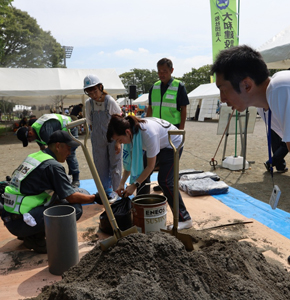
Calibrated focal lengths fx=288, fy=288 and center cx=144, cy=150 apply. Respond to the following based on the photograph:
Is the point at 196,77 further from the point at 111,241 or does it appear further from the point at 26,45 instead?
the point at 111,241

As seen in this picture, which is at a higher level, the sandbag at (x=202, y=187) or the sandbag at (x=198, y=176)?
the sandbag at (x=198, y=176)

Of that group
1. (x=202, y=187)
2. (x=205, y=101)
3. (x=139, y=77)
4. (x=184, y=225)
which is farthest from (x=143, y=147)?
(x=139, y=77)

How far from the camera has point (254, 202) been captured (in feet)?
12.7

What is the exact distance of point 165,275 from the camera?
1688 millimetres

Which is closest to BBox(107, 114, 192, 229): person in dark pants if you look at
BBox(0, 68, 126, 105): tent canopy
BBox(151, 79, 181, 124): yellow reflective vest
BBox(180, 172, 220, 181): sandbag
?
BBox(151, 79, 181, 124): yellow reflective vest

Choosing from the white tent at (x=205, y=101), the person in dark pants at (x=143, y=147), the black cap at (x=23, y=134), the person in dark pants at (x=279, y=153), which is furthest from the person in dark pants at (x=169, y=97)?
the white tent at (x=205, y=101)

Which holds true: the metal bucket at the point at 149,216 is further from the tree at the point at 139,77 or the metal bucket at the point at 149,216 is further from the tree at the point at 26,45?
the tree at the point at 139,77

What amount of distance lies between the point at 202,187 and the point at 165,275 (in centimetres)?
258

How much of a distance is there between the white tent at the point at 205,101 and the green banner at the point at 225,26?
36.3ft

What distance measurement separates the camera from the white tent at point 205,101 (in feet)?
63.3

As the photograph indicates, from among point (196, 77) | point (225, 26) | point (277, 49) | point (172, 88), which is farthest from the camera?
point (196, 77)

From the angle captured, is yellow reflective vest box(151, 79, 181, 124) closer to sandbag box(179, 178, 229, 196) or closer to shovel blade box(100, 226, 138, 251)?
sandbag box(179, 178, 229, 196)

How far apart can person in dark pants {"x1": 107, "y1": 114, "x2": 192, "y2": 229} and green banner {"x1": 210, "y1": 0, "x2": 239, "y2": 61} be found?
4864 mm

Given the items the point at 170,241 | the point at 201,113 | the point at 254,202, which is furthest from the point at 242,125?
the point at 201,113
